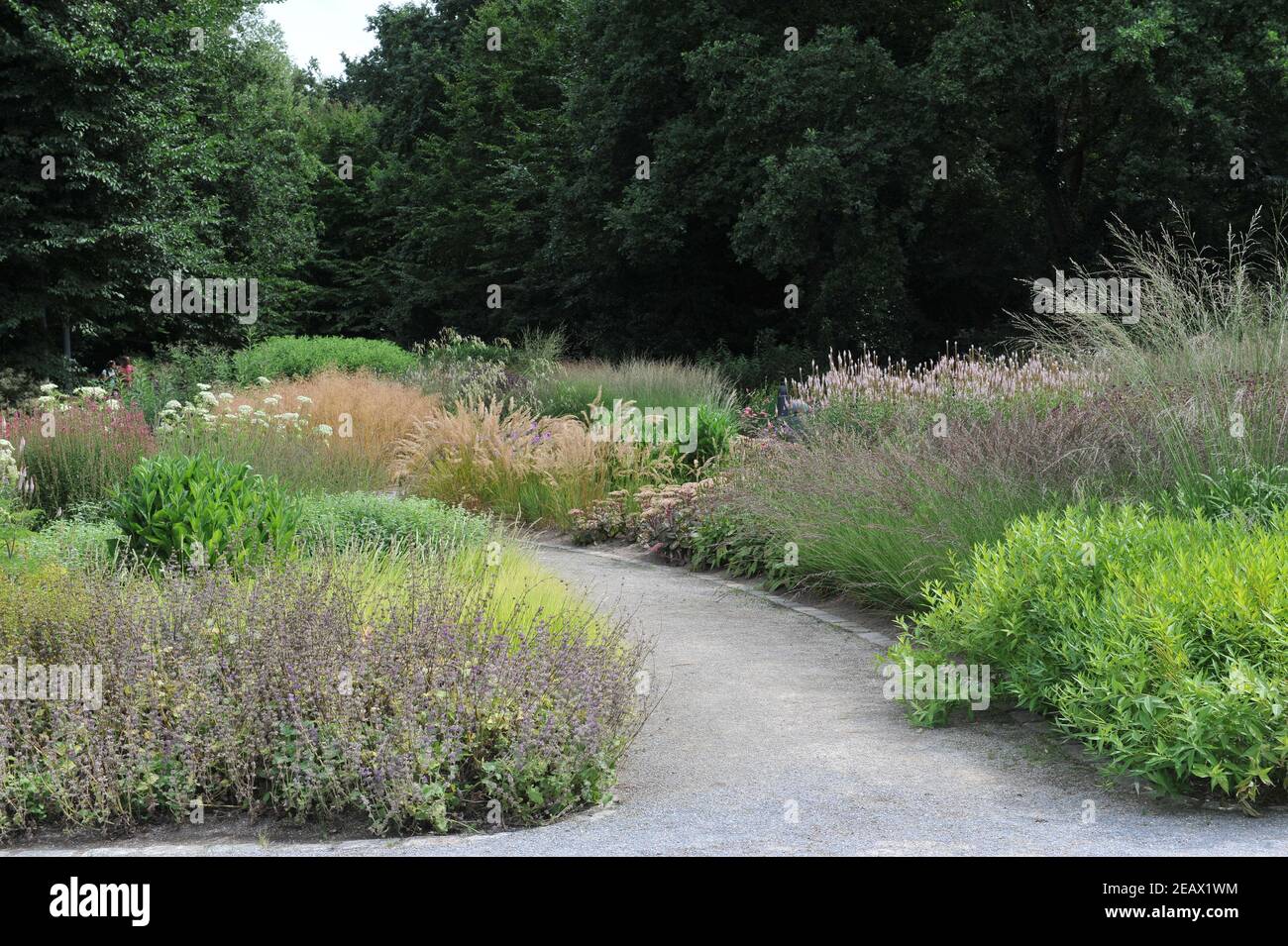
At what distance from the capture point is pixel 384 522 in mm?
7816

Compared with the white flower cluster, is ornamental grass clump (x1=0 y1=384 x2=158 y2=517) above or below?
below

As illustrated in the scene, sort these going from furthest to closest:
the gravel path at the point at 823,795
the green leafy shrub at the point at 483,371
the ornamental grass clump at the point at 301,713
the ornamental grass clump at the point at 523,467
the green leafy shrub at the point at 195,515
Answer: the green leafy shrub at the point at 483,371
the ornamental grass clump at the point at 523,467
the green leafy shrub at the point at 195,515
the ornamental grass clump at the point at 301,713
the gravel path at the point at 823,795

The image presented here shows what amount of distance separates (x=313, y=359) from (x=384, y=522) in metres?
13.6

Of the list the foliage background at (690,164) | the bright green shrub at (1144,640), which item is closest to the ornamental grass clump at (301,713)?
the bright green shrub at (1144,640)

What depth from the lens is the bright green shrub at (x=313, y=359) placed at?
19625 mm

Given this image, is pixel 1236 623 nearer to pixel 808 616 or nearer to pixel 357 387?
pixel 808 616

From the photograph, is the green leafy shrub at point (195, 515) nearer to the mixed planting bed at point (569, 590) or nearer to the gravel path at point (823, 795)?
the mixed planting bed at point (569, 590)

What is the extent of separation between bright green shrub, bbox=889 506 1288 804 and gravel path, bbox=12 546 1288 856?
170 millimetres

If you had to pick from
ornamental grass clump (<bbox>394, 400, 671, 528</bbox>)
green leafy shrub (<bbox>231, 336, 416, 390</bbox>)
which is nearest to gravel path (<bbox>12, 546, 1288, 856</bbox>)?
ornamental grass clump (<bbox>394, 400, 671, 528</bbox>)

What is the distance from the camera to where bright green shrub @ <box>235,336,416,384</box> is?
773 inches

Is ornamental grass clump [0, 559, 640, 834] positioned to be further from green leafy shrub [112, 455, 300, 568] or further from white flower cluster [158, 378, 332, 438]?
white flower cluster [158, 378, 332, 438]

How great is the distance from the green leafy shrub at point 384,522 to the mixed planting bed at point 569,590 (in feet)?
0.10

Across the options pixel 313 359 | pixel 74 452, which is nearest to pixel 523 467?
pixel 74 452

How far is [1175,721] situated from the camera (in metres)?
3.92
